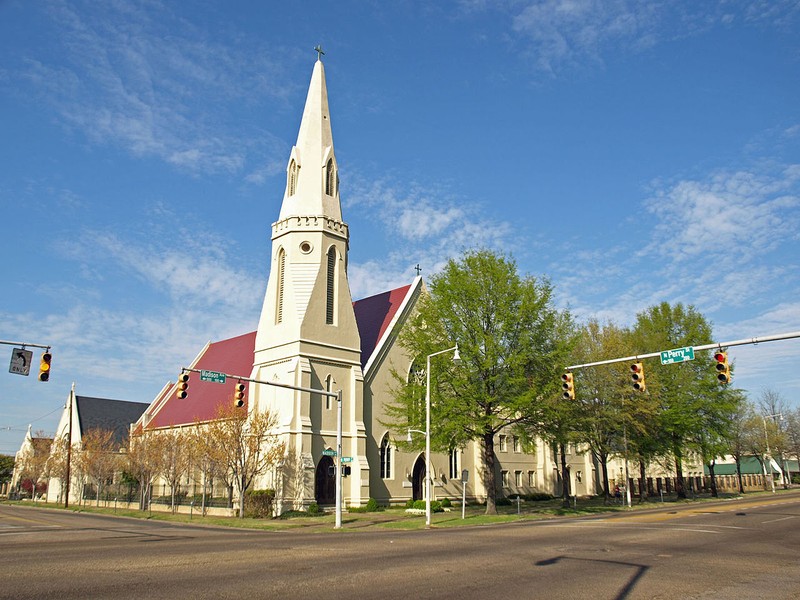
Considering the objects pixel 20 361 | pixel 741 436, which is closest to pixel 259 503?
pixel 20 361

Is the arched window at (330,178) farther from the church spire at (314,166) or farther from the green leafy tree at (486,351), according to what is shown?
the green leafy tree at (486,351)

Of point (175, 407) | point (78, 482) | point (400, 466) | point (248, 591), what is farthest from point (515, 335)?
point (78, 482)

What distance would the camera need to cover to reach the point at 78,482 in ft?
209

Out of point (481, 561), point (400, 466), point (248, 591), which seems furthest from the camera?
point (400, 466)

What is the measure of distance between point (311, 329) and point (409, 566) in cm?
2735

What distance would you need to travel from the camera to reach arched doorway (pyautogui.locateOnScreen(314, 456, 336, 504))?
3897cm

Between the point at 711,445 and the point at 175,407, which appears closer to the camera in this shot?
the point at 711,445

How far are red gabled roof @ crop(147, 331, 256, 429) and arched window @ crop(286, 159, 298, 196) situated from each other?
48.6ft

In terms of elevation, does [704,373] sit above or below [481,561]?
above

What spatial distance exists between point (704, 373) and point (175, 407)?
4664 centimetres

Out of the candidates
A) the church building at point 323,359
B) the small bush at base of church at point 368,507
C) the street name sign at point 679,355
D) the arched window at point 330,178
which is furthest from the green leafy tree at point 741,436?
the street name sign at point 679,355

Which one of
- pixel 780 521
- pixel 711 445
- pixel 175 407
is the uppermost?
pixel 175 407

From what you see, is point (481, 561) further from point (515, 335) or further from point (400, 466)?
point (400, 466)

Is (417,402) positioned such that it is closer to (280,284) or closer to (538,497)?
(280,284)
